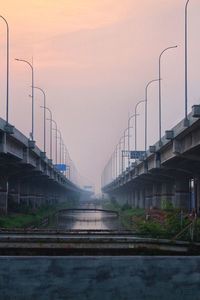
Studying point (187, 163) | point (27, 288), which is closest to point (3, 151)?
point (187, 163)

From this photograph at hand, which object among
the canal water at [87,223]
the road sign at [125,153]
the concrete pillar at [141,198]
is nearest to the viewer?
the canal water at [87,223]

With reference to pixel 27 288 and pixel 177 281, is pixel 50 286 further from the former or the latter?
pixel 177 281

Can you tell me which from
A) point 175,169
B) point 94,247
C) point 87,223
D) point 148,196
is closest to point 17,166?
point 87,223

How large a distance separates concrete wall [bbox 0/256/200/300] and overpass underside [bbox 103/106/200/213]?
23.2 m

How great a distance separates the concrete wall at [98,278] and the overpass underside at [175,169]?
76.1 ft

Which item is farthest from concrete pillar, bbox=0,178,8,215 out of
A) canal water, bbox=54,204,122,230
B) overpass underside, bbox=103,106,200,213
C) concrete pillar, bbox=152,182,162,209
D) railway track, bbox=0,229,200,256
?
railway track, bbox=0,229,200,256

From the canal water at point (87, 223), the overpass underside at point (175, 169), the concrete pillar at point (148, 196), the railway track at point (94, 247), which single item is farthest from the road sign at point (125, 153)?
the railway track at point (94, 247)

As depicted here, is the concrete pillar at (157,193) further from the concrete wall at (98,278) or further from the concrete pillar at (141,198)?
the concrete wall at (98,278)

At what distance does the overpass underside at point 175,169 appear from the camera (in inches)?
1988

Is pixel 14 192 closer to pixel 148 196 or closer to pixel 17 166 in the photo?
pixel 17 166

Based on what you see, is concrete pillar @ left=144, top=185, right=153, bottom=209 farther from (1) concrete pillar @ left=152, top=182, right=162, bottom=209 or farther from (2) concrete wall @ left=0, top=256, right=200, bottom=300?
(2) concrete wall @ left=0, top=256, right=200, bottom=300

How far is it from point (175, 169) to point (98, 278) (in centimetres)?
6422

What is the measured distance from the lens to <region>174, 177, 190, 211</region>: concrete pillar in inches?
3349

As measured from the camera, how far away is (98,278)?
10531 mm
